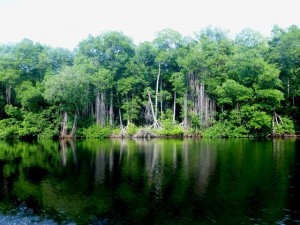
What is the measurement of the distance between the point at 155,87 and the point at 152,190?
52001 mm

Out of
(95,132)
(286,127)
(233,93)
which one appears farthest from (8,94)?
(286,127)

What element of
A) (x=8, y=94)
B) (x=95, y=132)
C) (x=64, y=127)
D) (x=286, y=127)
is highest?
(x=8, y=94)

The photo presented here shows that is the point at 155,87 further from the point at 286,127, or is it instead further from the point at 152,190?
the point at 152,190

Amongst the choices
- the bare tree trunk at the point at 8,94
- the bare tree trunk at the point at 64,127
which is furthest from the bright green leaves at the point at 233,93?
the bare tree trunk at the point at 8,94

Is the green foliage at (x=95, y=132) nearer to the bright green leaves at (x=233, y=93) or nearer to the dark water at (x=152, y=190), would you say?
the bright green leaves at (x=233, y=93)

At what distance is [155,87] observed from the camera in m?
71.0

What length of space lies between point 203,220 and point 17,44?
195 feet

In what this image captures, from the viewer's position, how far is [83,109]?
209 feet

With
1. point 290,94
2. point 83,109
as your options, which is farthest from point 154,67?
point 290,94

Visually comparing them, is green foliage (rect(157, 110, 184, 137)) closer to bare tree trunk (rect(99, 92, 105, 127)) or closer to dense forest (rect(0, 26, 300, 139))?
dense forest (rect(0, 26, 300, 139))

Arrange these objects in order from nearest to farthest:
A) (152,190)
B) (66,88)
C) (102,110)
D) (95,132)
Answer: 1. (152,190)
2. (66,88)
3. (95,132)
4. (102,110)

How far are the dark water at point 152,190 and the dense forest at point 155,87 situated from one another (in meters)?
27.4

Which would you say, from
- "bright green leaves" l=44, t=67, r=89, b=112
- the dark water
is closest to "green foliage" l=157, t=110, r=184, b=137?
"bright green leaves" l=44, t=67, r=89, b=112

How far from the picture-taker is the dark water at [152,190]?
602 inches
